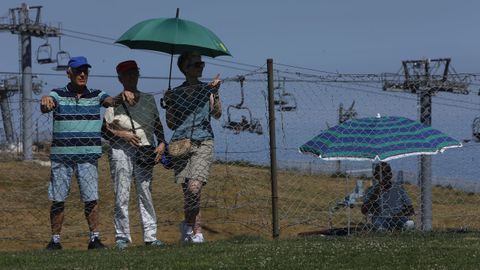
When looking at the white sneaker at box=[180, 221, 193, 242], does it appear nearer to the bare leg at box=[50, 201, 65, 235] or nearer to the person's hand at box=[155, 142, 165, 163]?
the person's hand at box=[155, 142, 165, 163]

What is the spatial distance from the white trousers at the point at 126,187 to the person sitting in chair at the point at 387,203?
11.8ft

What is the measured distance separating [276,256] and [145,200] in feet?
6.80

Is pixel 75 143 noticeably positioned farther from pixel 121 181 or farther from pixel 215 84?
pixel 215 84

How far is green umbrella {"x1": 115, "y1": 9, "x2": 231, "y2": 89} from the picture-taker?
33.3 feet

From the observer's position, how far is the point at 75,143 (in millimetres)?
9234

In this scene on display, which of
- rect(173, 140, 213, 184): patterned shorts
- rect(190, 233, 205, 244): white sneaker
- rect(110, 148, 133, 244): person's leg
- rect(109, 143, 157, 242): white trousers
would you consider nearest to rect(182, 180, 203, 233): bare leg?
rect(173, 140, 213, 184): patterned shorts

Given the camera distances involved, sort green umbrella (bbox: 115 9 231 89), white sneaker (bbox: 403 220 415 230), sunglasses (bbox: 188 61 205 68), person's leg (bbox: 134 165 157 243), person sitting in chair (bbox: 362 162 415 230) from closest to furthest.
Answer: person's leg (bbox: 134 165 157 243) < sunglasses (bbox: 188 61 205 68) < green umbrella (bbox: 115 9 231 89) < white sneaker (bbox: 403 220 415 230) < person sitting in chair (bbox: 362 162 415 230)

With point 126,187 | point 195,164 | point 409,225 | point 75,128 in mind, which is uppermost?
point 75,128

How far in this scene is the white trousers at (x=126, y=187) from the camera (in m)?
9.58

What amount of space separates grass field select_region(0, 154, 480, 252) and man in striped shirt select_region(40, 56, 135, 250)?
107 inches

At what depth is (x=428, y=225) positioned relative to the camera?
41.6 feet

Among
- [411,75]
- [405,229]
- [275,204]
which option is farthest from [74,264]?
[411,75]

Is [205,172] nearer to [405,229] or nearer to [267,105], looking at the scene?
[267,105]

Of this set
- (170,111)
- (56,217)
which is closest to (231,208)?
(170,111)
